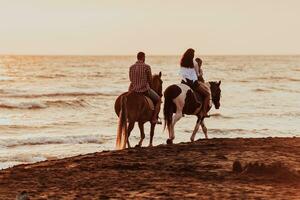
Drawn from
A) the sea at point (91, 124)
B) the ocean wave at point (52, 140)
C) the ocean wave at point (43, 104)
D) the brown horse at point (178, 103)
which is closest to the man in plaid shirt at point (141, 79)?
the brown horse at point (178, 103)

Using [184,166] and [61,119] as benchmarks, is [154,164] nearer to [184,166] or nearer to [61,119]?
[184,166]

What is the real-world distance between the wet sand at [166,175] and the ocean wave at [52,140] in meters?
10.1

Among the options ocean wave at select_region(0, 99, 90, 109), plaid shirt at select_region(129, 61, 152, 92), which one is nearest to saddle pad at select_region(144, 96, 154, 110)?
plaid shirt at select_region(129, 61, 152, 92)

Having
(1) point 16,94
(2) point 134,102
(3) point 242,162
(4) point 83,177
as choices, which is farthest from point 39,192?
(1) point 16,94

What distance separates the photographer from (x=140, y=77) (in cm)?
1592

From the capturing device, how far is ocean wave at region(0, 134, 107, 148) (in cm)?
2409

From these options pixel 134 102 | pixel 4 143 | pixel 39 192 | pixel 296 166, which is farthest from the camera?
pixel 4 143

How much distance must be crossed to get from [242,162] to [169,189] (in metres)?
2.97

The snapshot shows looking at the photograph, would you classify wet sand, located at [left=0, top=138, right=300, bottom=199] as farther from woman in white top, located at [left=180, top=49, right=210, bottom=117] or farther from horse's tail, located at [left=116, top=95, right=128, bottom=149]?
woman in white top, located at [left=180, top=49, right=210, bottom=117]

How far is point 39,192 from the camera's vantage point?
9.68m

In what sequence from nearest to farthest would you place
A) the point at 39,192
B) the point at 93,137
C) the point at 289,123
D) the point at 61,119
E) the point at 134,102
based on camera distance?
the point at 39,192 < the point at 134,102 < the point at 93,137 < the point at 289,123 < the point at 61,119

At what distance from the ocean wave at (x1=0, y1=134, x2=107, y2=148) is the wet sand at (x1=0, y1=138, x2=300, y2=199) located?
1006 centimetres

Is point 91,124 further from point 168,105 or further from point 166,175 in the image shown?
point 166,175

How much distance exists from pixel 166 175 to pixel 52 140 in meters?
14.2
